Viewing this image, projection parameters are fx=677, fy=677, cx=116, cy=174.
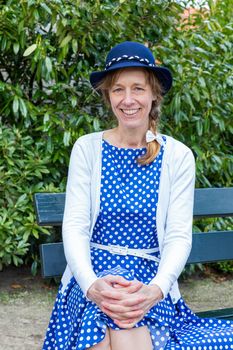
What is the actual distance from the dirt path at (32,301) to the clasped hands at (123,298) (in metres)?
1.59

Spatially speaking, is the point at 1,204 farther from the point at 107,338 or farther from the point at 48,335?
the point at 107,338

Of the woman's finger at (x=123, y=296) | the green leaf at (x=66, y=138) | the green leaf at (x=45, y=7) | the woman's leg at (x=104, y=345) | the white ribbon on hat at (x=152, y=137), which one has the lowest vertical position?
the woman's leg at (x=104, y=345)

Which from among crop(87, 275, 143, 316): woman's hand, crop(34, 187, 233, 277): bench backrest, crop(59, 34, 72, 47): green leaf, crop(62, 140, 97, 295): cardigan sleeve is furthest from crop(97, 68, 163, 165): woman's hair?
crop(59, 34, 72, 47): green leaf

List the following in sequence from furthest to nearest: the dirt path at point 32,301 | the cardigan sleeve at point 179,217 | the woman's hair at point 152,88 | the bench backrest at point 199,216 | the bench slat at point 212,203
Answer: the dirt path at point 32,301 < the bench slat at point 212,203 < the bench backrest at point 199,216 < the woman's hair at point 152,88 < the cardigan sleeve at point 179,217

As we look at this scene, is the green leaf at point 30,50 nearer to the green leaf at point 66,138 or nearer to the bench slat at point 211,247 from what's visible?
the green leaf at point 66,138

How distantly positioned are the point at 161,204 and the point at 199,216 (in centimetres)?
50

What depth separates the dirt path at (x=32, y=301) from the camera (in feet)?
13.4

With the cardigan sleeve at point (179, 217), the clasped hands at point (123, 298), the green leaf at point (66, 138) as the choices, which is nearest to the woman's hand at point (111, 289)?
the clasped hands at point (123, 298)

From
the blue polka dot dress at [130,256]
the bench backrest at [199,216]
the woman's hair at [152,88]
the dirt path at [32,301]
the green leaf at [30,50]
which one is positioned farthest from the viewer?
the green leaf at [30,50]

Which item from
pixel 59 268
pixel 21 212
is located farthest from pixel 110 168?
pixel 21 212

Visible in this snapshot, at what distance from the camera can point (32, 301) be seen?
4.72m

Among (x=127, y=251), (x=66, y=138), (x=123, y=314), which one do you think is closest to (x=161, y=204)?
(x=127, y=251)

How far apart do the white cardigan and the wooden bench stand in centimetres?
20

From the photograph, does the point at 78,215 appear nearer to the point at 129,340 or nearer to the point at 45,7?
the point at 129,340
